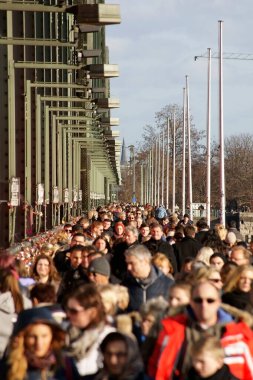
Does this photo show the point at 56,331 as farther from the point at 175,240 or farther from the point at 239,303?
the point at 175,240

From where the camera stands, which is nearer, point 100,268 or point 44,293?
point 44,293

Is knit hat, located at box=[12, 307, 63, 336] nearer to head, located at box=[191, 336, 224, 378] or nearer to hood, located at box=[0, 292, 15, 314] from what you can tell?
head, located at box=[191, 336, 224, 378]

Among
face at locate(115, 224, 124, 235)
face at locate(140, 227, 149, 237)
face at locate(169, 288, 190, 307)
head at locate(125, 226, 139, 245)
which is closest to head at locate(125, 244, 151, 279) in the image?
face at locate(169, 288, 190, 307)

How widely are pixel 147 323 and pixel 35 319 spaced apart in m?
0.78

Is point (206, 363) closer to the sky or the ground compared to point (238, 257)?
closer to the ground

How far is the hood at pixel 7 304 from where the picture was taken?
1067 cm

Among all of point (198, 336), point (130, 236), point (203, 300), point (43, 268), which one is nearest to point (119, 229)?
point (130, 236)

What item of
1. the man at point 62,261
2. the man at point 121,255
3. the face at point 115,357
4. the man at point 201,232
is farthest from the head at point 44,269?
the man at point 201,232

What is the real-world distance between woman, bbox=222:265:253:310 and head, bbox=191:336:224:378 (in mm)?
2197

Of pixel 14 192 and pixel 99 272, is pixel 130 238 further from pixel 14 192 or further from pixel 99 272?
pixel 14 192

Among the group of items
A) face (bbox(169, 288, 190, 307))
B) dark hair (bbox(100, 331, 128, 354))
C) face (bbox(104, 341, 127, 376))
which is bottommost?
face (bbox(104, 341, 127, 376))

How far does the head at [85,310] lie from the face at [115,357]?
0.88 m

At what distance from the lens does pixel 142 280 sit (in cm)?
1132

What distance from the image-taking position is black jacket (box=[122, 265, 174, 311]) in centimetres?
1125
